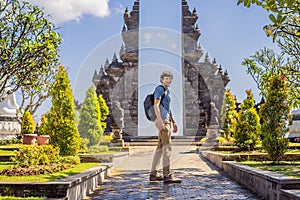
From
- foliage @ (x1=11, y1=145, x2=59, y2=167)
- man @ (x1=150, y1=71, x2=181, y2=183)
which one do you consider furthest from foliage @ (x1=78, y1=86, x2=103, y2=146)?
man @ (x1=150, y1=71, x2=181, y2=183)

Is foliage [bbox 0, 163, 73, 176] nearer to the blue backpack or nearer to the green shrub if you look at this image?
the green shrub

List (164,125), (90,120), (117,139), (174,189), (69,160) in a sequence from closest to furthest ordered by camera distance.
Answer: (174,189), (164,125), (69,160), (90,120), (117,139)

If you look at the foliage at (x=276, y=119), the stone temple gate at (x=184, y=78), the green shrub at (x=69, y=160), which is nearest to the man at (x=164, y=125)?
the green shrub at (x=69, y=160)

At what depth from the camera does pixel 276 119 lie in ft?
31.5

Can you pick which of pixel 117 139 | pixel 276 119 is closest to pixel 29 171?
pixel 276 119

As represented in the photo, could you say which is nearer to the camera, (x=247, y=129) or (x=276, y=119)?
(x=276, y=119)

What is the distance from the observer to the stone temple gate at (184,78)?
32.0 m

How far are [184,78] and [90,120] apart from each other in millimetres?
15314

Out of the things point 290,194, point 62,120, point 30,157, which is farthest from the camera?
point 62,120

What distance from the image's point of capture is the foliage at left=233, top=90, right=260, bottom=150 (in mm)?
15102

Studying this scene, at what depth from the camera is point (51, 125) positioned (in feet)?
36.9

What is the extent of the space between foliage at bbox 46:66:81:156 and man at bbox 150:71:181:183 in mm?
3795

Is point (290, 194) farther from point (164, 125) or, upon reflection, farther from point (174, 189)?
point (164, 125)

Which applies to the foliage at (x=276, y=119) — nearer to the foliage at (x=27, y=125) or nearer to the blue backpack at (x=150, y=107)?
the blue backpack at (x=150, y=107)
